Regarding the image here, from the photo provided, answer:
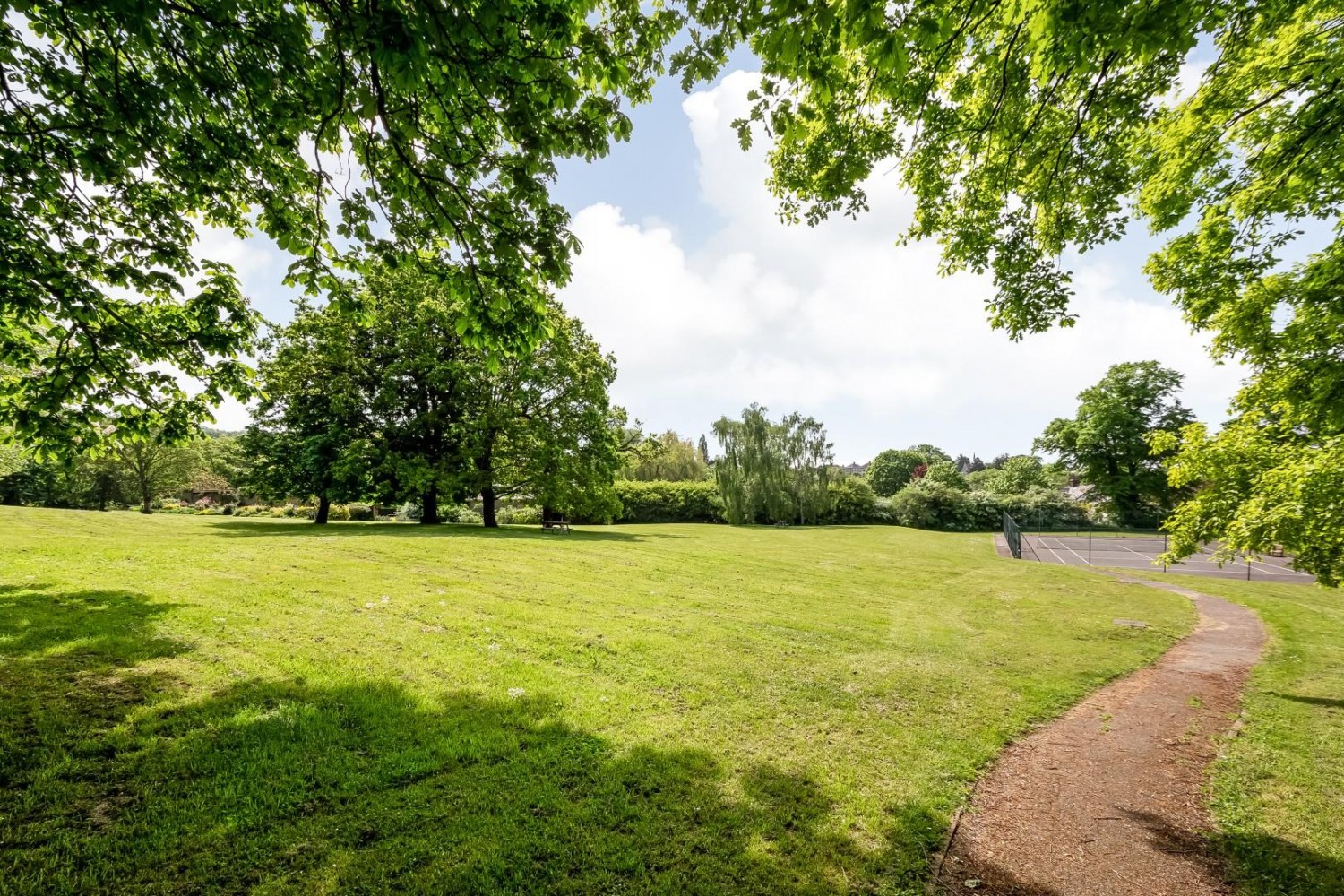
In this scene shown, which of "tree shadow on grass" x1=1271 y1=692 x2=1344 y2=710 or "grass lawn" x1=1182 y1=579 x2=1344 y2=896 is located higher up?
"grass lawn" x1=1182 y1=579 x2=1344 y2=896

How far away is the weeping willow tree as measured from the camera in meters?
45.2

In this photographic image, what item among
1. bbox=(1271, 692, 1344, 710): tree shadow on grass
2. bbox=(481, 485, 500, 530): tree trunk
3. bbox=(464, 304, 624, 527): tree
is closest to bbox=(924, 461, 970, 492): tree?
bbox=(464, 304, 624, 527): tree

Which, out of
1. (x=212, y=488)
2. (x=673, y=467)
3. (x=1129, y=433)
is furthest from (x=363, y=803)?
(x=1129, y=433)

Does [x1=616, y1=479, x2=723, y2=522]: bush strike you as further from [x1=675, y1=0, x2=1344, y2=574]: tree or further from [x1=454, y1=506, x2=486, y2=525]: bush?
[x1=675, y1=0, x2=1344, y2=574]: tree

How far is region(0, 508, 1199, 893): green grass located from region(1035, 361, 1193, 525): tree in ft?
181

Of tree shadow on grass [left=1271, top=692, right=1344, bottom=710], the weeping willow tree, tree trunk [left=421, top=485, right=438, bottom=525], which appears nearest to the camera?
tree shadow on grass [left=1271, top=692, right=1344, bottom=710]

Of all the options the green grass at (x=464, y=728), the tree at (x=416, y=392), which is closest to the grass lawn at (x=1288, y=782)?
the green grass at (x=464, y=728)

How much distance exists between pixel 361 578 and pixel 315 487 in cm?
1715

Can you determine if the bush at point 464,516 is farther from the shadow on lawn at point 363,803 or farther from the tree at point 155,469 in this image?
the shadow on lawn at point 363,803

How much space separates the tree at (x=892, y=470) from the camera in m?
92.0

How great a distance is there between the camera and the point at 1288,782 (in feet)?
18.5

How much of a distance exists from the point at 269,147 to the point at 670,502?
41.7 metres

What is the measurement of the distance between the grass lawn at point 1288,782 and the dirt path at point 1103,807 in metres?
0.24

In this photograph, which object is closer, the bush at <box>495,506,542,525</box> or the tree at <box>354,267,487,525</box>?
the tree at <box>354,267,487,525</box>
